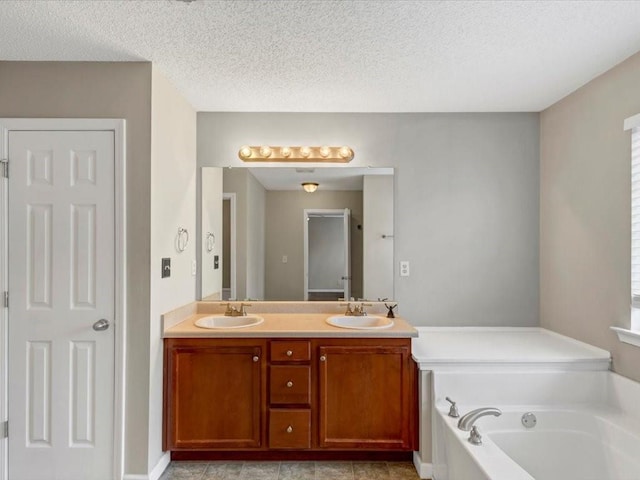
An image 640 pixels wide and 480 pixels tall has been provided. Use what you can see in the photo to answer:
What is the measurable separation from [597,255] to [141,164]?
2.82 metres

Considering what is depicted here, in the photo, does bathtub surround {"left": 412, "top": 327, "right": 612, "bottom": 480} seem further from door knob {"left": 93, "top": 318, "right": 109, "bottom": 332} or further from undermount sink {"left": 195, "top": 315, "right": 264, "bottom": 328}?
door knob {"left": 93, "top": 318, "right": 109, "bottom": 332}

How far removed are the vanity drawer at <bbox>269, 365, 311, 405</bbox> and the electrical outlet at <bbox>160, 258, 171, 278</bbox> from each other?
35.1 inches

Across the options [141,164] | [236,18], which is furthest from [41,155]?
[236,18]

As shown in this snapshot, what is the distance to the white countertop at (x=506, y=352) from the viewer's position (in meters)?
2.33

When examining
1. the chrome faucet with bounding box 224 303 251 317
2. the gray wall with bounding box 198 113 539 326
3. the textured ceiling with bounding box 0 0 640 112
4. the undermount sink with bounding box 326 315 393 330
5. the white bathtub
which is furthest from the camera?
the gray wall with bounding box 198 113 539 326

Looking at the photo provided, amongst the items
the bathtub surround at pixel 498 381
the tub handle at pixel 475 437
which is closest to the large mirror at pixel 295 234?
the bathtub surround at pixel 498 381

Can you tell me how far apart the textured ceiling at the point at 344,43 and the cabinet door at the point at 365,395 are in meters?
1.70

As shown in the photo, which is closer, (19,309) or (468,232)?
(19,309)

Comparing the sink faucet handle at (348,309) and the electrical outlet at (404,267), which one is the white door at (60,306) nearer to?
the sink faucet handle at (348,309)

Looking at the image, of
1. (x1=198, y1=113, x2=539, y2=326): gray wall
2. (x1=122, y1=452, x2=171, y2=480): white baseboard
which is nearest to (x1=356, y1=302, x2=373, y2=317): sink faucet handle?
(x1=198, y1=113, x2=539, y2=326): gray wall

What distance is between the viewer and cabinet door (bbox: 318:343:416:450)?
7.94 ft

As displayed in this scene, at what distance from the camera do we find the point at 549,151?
2912 mm

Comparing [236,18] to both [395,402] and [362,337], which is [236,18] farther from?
[395,402]

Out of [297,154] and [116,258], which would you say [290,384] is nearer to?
[116,258]
